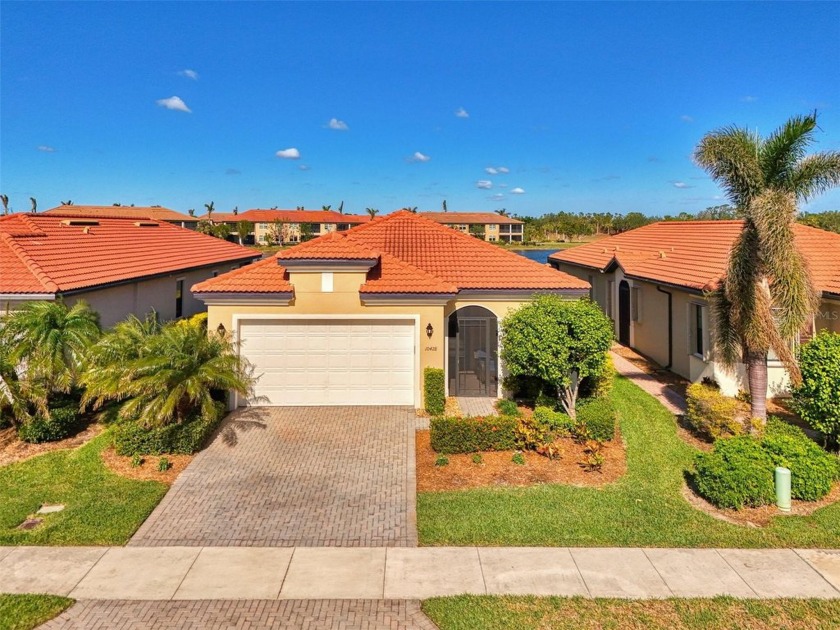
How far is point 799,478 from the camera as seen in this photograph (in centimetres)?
920

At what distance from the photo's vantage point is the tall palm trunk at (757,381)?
10938 millimetres

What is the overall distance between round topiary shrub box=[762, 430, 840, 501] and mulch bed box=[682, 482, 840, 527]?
13 centimetres

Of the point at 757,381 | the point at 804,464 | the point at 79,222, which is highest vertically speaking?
the point at 79,222

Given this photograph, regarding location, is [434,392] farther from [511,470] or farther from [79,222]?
[79,222]

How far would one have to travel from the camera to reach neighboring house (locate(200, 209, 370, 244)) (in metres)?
95.2

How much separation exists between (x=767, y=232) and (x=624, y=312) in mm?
12483

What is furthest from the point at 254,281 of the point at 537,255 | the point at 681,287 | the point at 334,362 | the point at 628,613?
the point at 537,255

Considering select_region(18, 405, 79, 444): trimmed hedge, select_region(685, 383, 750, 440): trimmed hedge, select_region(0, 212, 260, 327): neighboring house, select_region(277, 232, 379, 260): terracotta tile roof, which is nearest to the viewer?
select_region(685, 383, 750, 440): trimmed hedge

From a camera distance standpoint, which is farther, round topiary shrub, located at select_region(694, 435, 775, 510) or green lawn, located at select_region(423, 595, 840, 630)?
round topiary shrub, located at select_region(694, 435, 775, 510)

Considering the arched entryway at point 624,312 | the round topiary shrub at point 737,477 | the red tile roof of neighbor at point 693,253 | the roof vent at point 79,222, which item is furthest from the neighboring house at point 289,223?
the round topiary shrub at point 737,477

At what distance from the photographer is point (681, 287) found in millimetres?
15617

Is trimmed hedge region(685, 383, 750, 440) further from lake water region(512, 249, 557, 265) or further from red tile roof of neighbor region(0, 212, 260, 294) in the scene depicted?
lake water region(512, 249, 557, 265)

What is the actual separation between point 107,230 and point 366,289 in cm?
1477

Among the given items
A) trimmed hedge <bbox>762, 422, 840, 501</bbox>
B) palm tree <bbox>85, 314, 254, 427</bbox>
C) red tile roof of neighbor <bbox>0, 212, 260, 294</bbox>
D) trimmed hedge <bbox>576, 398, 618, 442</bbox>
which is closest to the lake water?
red tile roof of neighbor <bbox>0, 212, 260, 294</bbox>
